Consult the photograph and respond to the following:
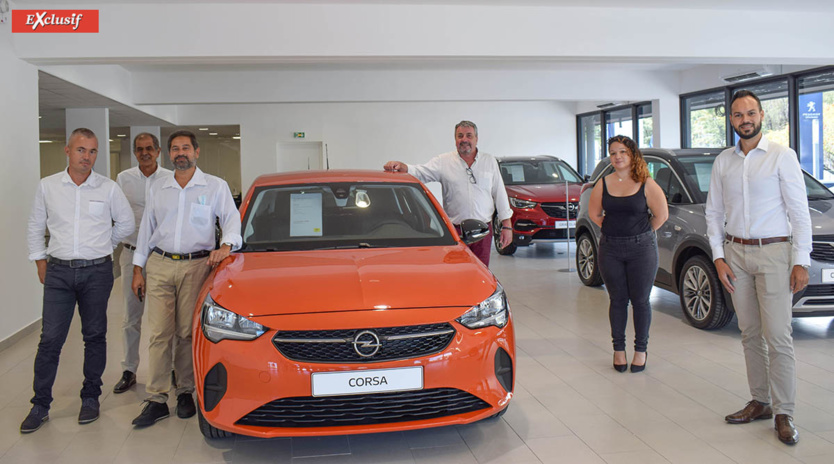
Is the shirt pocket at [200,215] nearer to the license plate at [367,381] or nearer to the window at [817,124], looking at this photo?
the license plate at [367,381]

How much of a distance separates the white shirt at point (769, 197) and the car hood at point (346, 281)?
47.7 inches

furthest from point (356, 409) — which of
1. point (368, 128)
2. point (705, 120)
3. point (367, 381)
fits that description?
point (368, 128)

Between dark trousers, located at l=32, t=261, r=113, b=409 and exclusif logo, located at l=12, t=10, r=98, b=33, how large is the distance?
3.24 metres

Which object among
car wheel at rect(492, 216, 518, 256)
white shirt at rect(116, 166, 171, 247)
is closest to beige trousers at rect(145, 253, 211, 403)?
white shirt at rect(116, 166, 171, 247)

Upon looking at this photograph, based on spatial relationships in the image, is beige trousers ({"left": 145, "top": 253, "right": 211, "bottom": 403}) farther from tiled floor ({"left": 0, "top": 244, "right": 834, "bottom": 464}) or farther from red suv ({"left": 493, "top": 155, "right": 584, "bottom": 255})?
red suv ({"left": 493, "top": 155, "right": 584, "bottom": 255})

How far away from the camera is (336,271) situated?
10.4 feet

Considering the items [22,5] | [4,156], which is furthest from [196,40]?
[4,156]

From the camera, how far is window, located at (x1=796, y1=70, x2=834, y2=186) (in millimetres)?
9836

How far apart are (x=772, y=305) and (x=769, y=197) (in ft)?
1.60

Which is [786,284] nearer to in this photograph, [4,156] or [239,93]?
[4,156]

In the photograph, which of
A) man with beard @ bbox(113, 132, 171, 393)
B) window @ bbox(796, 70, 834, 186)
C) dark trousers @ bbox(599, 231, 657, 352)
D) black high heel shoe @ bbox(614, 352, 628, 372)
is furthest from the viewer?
window @ bbox(796, 70, 834, 186)

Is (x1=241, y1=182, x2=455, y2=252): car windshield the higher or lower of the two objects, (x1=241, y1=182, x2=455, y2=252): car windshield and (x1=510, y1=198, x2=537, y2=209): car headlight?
the lower

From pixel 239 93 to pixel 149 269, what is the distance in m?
8.34

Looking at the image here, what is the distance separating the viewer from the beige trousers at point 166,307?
3609 mm
